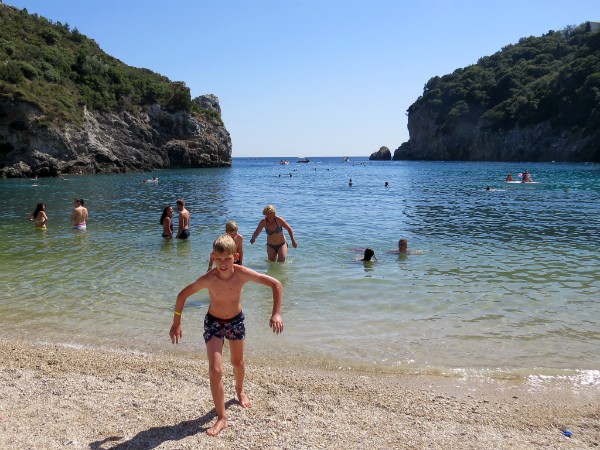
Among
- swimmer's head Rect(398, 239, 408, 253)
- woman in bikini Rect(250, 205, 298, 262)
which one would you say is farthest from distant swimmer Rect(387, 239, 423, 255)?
woman in bikini Rect(250, 205, 298, 262)

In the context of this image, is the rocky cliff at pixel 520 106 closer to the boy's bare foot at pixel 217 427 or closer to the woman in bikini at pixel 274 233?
the woman in bikini at pixel 274 233

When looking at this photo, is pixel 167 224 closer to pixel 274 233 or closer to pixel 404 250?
pixel 274 233

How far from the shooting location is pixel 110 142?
61.4m

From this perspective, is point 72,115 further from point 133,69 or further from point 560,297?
point 560,297

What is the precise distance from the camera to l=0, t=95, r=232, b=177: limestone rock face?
49.7 metres

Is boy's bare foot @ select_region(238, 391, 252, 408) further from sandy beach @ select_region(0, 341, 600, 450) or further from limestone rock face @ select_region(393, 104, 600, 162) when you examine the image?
limestone rock face @ select_region(393, 104, 600, 162)

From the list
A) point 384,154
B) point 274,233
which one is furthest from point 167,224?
point 384,154

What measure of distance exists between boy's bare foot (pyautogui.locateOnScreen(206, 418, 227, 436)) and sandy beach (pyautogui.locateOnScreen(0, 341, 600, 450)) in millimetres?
47

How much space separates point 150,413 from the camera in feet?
15.5

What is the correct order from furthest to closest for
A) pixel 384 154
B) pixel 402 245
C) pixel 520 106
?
pixel 384 154, pixel 520 106, pixel 402 245

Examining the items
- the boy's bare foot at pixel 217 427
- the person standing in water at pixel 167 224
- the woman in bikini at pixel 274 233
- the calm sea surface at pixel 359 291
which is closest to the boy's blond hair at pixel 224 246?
the boy's bare foot at pixel 217 427

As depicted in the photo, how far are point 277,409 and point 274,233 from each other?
22.8ft

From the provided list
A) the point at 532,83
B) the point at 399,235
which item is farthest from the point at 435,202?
the point at 532,83

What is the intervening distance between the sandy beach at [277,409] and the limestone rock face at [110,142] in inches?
1940
